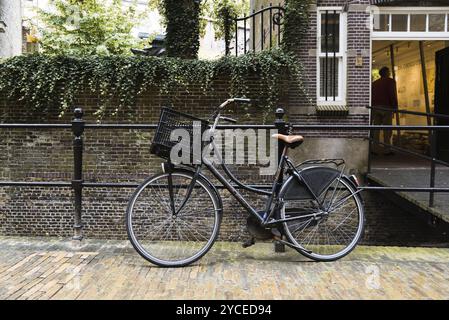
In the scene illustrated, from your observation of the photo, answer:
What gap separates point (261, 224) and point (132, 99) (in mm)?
4650

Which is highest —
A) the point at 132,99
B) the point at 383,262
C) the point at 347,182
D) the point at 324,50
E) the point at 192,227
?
the point at 324,50

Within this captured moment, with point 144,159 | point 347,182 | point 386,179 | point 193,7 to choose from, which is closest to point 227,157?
point 144,159

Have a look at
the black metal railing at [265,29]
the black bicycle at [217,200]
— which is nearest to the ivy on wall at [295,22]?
the black metal railing at [265,29]

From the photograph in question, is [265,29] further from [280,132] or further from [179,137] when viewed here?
[179,137]

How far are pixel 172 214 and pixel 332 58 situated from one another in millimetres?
6028

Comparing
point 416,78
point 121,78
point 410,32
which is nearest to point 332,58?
point 410,32

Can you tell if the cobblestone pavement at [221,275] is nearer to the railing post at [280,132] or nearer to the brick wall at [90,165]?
the railing post at [280,132]

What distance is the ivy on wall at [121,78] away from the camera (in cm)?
799

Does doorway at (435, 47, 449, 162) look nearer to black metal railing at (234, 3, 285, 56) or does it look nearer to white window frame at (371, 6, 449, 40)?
white window frame at (371, 6, 449, 40)

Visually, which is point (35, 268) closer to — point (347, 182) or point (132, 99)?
point (347, 182)

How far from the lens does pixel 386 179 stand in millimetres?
7879

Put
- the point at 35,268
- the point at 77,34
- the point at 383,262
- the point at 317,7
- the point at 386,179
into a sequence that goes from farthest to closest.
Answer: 1. the point at 77,34
2. the point at 317,7
3. the point at 386,179
4. the point at 383,262
5. the point at 35,268

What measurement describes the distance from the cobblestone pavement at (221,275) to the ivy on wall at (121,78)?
12.7ft

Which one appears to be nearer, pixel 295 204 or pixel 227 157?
pixel 295 204
